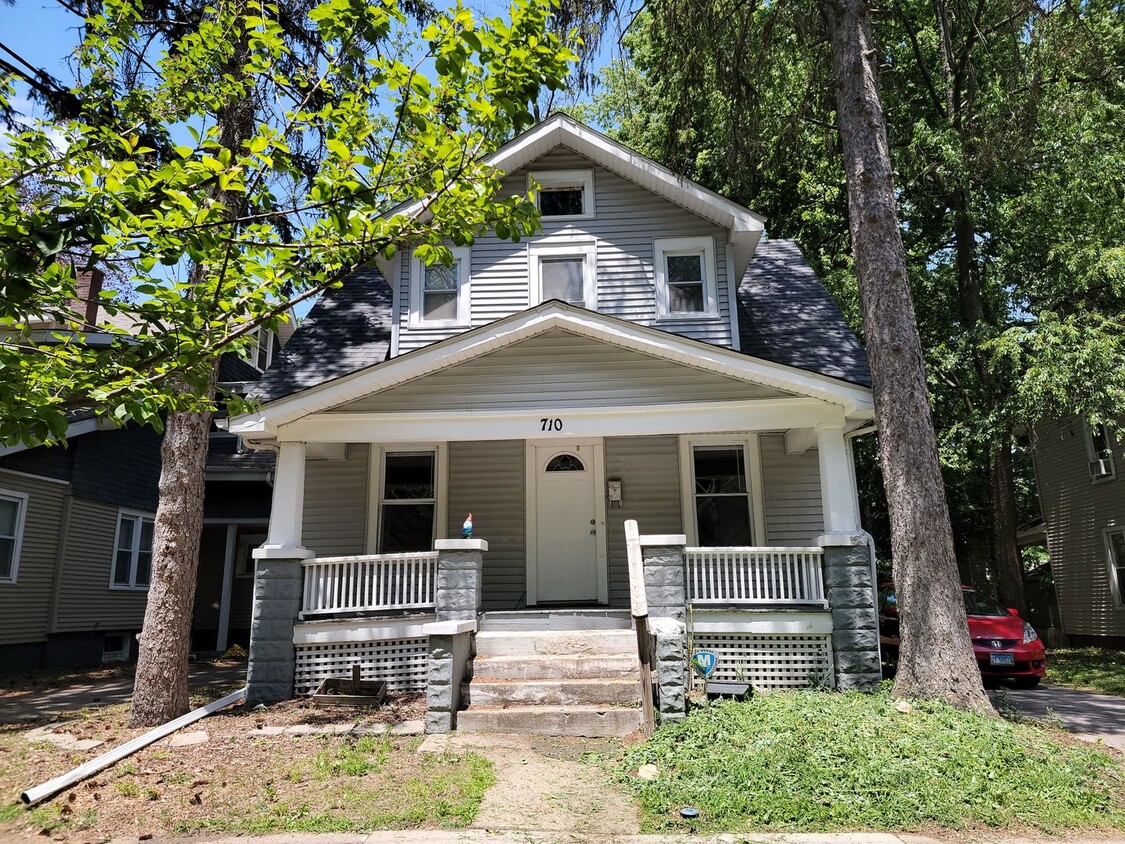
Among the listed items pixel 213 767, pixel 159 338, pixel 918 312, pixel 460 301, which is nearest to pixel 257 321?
pixel 159 338

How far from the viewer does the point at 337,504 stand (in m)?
10.9

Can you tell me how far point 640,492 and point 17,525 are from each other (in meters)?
10.4

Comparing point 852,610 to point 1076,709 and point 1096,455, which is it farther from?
point 1096,455

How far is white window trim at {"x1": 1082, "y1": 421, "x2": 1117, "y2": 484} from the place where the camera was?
647 inches

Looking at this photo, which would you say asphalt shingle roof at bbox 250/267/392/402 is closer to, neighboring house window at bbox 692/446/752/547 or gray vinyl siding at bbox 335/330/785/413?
gray vinyl siding at bbox 335/330/785/413

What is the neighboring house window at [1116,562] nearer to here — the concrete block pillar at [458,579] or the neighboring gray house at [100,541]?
the concrete block pillar at [458,579]

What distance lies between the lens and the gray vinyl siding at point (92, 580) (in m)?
13.7

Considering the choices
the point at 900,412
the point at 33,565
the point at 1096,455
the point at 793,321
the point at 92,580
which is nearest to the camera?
the point at 900,412

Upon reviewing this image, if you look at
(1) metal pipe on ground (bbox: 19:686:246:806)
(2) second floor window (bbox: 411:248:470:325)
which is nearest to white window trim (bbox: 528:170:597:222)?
(2) second floor window (bbox: 411:248:470:325)

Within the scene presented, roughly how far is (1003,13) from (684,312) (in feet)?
19.0

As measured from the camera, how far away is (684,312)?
437 inches

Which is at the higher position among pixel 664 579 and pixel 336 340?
pixel 336 340

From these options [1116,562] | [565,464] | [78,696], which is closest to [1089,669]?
[1116,562]

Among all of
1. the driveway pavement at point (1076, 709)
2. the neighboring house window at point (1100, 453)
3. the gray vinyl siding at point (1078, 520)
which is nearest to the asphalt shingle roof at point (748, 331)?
the driveway pavement at point (1076, 709)
